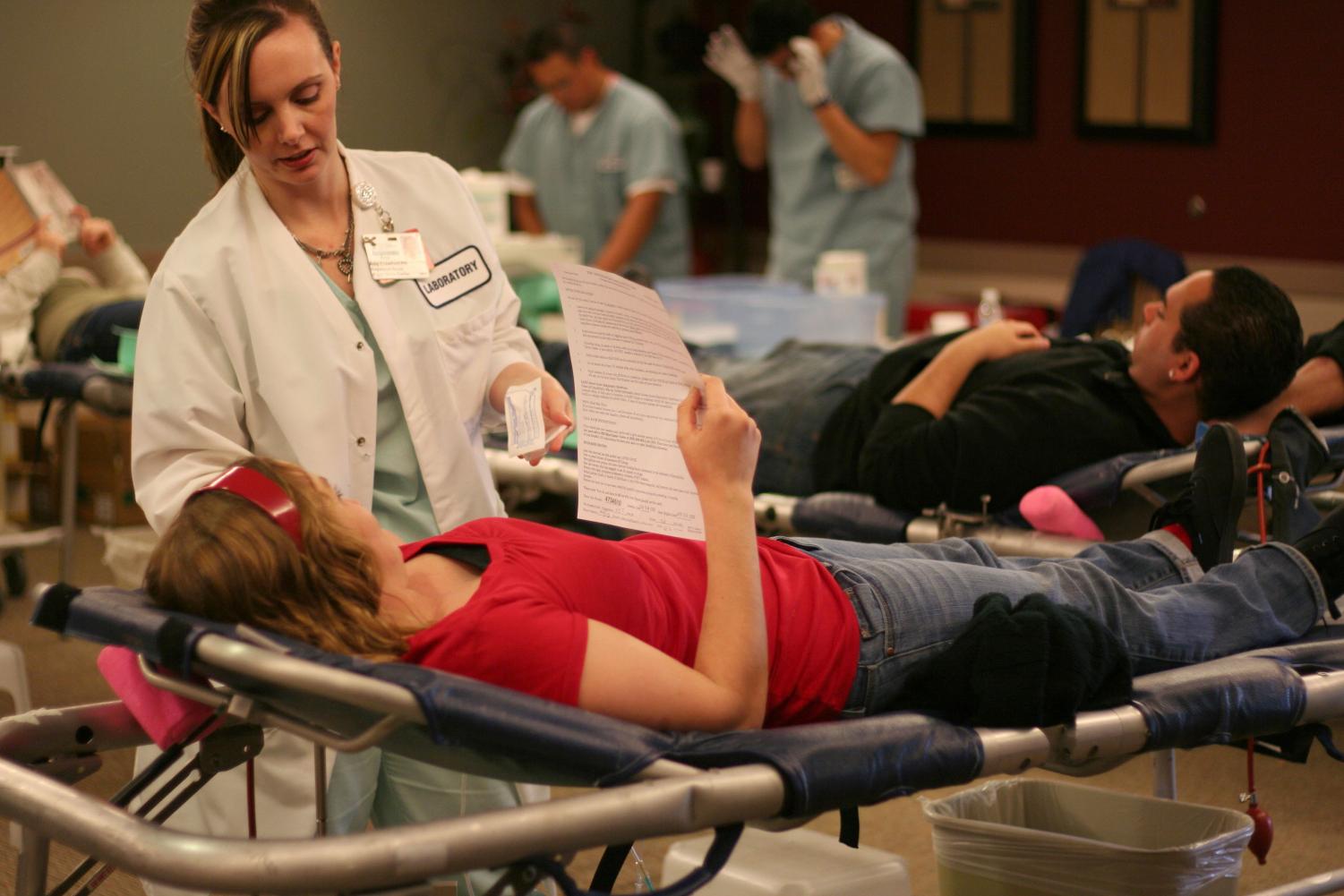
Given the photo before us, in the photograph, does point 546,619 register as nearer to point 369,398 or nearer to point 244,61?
point 369,398

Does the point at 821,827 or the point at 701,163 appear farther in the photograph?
the point at 701,163

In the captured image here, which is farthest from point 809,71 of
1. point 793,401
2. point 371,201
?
point 371,201

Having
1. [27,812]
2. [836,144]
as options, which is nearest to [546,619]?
[27,812]

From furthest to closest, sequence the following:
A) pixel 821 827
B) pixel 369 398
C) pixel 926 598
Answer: pixel 821 827
pixel 369 398
pixel 926 598

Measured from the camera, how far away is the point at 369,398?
1745 millimetres

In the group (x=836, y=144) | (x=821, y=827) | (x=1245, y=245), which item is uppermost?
(x=836, y=144)

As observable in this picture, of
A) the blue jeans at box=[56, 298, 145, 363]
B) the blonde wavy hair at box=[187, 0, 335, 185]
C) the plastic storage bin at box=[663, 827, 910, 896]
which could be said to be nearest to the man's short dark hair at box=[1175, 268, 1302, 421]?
the plastic storage bin at box=[663, 827, 910, 896]

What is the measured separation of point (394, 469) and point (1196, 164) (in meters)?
4.47

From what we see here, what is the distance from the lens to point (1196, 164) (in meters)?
5.54

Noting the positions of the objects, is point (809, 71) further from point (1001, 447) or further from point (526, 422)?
point (526, 422)

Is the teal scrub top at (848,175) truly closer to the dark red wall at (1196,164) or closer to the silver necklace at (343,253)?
the dark red wall at (1196,164)

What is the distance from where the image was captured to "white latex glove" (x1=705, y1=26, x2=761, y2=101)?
4.65 metres

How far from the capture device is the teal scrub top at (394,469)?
5.88 ft

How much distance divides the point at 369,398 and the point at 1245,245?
4.44 meters
